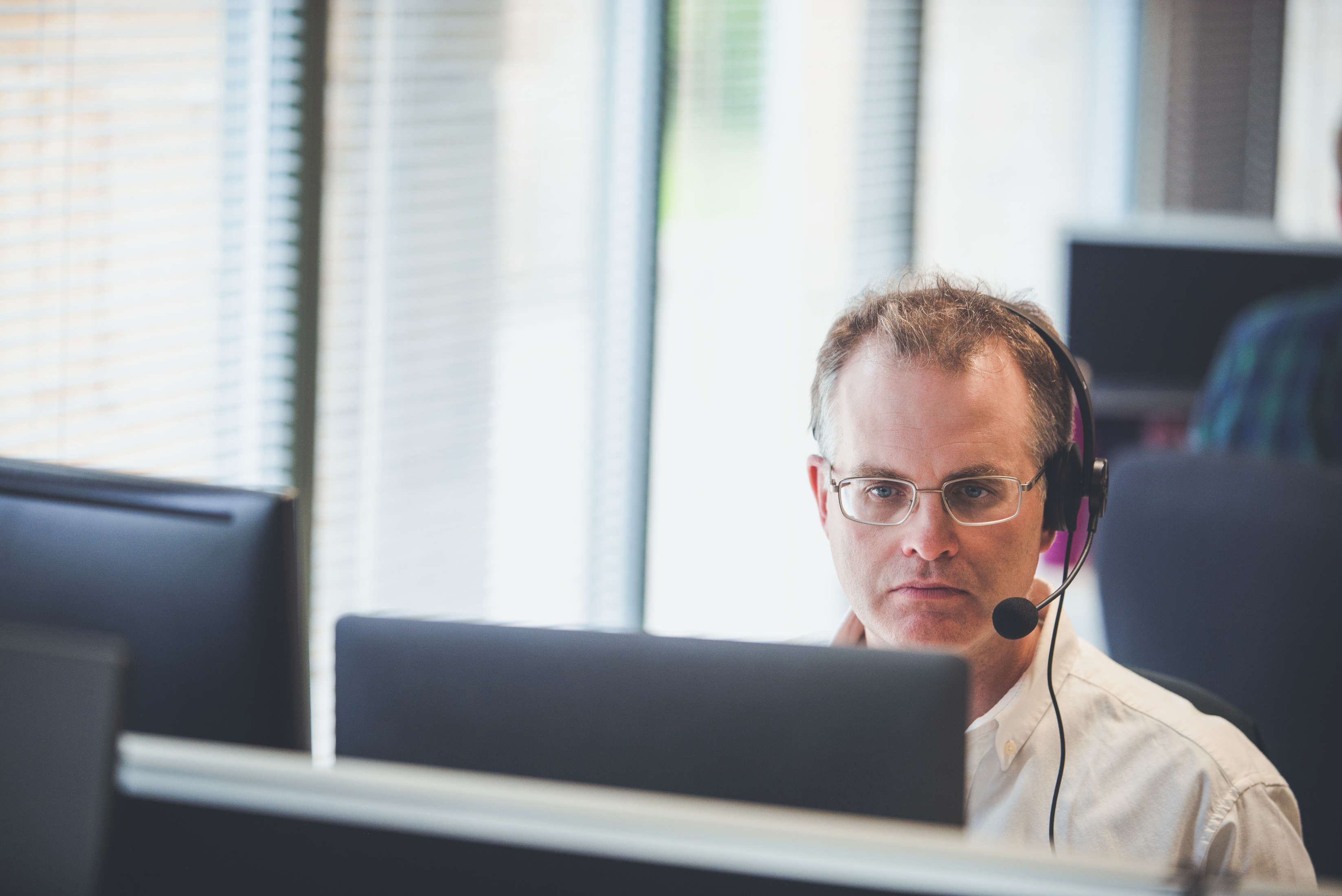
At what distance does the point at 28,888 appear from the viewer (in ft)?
1.94

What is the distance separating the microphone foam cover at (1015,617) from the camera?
95 cm

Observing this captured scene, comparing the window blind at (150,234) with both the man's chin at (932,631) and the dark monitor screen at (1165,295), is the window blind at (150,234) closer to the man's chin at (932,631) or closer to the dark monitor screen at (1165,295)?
the man's chin at (932,631)

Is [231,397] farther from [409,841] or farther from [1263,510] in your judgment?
[1263,510]

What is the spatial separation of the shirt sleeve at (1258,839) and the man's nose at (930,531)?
35cm

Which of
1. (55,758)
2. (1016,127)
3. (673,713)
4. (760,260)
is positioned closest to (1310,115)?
(1016,127)

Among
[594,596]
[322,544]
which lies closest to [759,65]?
[594,596]

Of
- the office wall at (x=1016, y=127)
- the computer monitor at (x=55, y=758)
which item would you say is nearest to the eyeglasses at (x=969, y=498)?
the computer monitor at (x=55, y=758)

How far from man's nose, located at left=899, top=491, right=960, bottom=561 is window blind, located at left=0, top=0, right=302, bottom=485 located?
1.33 m

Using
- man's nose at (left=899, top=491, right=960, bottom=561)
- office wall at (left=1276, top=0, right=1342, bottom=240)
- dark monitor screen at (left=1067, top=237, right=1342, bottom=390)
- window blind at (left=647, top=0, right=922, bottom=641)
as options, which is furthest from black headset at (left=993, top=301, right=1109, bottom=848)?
office wall at (left=1276, top=0, right=1342, bottom=240)

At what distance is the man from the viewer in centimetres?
105

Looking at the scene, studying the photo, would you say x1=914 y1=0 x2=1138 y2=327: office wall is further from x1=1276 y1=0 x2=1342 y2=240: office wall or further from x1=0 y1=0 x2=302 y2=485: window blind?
x1=0 y1=0 x2=302 y2=485: window blind

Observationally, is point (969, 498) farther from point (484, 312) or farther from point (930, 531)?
point (484, 312)

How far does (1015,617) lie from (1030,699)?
0.67ft

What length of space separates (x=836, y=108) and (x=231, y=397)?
212cm
